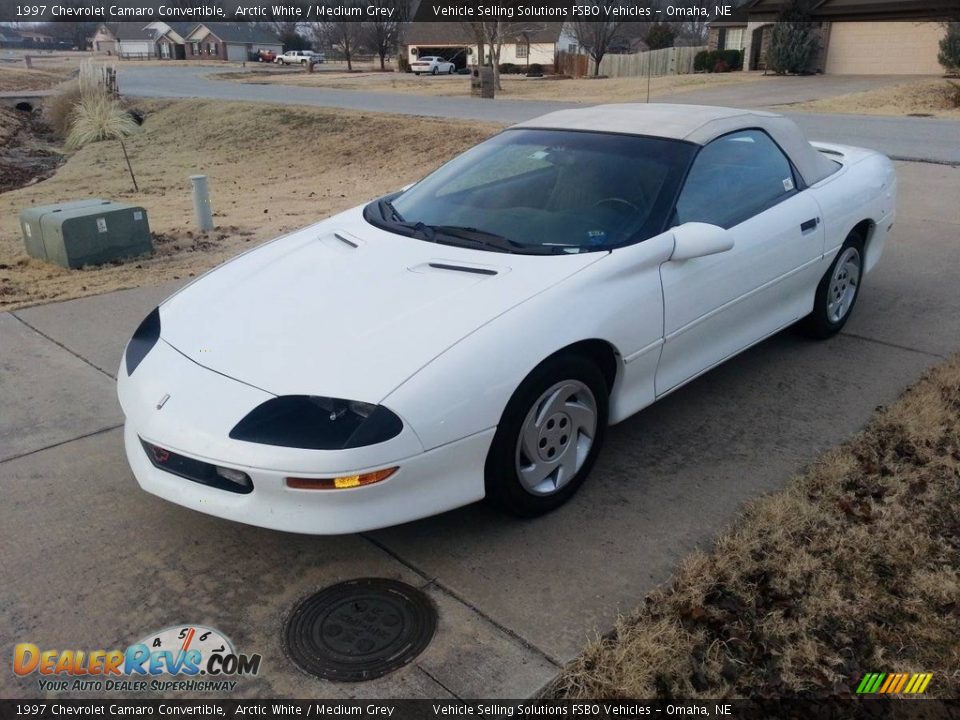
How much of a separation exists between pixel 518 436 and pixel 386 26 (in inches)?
2630

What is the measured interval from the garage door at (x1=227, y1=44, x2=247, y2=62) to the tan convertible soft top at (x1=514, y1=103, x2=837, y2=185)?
94572 millimetres

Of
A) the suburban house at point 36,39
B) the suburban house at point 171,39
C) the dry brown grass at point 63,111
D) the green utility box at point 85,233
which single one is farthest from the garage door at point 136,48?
the green utility box at point 85,233

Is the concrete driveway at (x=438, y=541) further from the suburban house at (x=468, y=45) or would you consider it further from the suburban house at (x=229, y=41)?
the suburban house at (x=229, y=41)

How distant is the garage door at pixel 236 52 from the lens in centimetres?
9012

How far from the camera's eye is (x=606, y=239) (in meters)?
3.56

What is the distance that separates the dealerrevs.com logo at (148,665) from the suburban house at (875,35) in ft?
115

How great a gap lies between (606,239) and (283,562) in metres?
1.87

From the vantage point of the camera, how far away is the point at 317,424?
2.72 metres

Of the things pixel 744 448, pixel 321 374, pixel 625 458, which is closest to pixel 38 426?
pixel 321 374

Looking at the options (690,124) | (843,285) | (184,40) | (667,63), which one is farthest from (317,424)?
(184,40)

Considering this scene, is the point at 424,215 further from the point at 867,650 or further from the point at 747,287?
the point at 867,650

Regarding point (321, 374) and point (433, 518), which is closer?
point (321, 374)

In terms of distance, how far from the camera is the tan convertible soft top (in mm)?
4078

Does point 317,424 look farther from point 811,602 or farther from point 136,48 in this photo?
point 136,48
